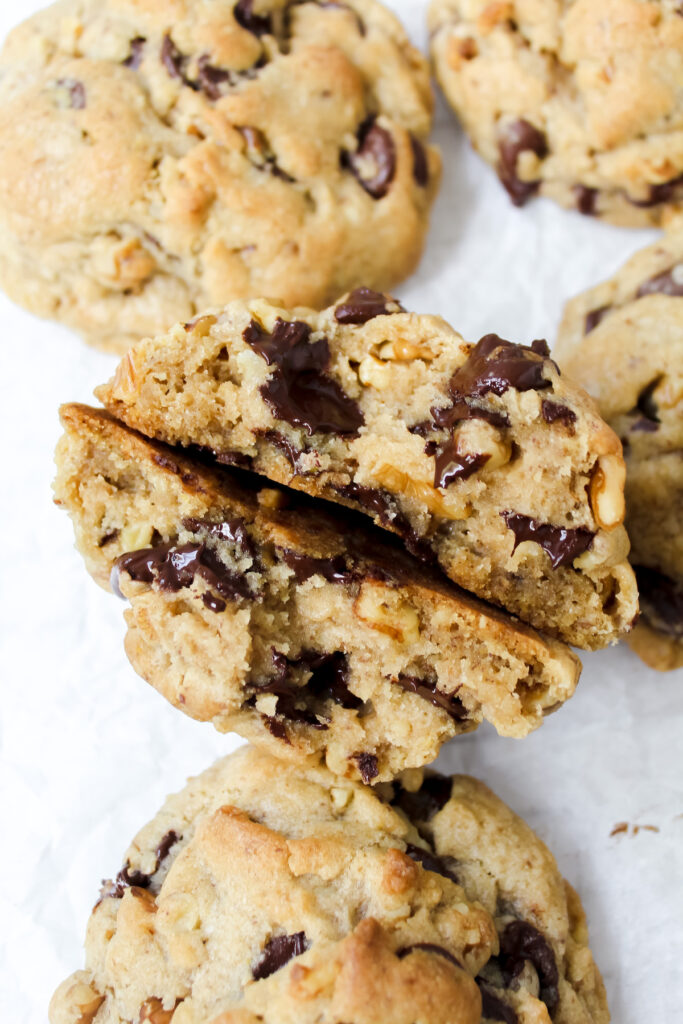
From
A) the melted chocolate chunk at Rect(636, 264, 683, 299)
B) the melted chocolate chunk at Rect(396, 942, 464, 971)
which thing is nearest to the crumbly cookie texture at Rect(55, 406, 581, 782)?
the melted chocolate chunk at Rect(396, 942, 464, 971)

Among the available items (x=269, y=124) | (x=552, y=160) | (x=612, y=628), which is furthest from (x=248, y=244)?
(x=612, y=628)

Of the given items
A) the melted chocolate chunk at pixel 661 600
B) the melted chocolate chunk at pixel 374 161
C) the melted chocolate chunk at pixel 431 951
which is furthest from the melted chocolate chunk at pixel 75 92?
the melted chocolate chunk at pixel 431 951

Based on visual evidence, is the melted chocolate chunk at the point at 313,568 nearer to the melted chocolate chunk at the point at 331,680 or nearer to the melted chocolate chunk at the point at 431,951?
the melted chocolate chunk at the point at 331,680

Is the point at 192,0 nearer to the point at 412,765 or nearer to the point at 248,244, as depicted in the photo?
the point at 248,244

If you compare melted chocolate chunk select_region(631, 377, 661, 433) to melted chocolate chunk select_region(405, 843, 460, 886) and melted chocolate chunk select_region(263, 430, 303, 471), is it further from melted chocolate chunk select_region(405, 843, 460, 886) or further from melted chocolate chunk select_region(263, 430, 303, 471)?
melted chocolate chunk select_region(405, 843, 460, 886)

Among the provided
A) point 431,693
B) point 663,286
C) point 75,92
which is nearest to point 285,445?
point 431,693

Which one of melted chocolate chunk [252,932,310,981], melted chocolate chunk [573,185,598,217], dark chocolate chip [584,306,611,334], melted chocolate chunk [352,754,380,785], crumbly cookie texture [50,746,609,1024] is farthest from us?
melted chocolate chunk [573,185,598,217]
